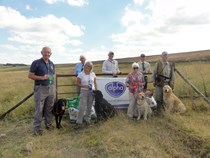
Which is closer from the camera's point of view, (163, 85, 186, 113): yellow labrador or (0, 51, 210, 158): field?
(0, 51, 210, 158): field

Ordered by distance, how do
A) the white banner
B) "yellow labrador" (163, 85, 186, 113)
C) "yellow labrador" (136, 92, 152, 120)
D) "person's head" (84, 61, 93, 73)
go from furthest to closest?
the white banner
"yellow labrador" (163, 85, 186, 113)
"yellow labrador" (136, 92, 152, 120)
"person's head" (84, 61, 93, 73)

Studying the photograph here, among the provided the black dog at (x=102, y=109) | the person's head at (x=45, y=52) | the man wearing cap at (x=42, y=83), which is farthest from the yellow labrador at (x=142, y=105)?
the person's head at (x=45, y=52)

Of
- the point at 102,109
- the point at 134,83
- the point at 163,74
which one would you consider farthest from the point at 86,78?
the point at 163,74

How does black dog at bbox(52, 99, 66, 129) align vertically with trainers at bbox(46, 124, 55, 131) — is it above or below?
above

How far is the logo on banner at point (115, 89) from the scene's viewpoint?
8.98 m

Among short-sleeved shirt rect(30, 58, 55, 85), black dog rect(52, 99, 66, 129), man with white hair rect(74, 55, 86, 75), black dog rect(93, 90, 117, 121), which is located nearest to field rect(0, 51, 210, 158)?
black dog rect(93, 90, 117, 121)

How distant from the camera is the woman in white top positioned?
7275 mm

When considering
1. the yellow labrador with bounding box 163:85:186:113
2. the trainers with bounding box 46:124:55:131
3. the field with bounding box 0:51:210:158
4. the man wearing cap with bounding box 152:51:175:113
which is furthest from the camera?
the man wearing cap with bounding box 152:51:175:113

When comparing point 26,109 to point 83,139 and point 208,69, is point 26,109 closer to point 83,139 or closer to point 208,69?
point 83,139

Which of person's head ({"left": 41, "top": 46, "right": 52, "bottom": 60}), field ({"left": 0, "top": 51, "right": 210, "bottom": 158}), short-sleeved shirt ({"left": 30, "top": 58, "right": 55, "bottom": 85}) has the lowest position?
field ({"left": 0, "top": 51, "right": 210, "bottom": 158})

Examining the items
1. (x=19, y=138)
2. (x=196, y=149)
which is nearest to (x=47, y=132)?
(x=19, y=138)

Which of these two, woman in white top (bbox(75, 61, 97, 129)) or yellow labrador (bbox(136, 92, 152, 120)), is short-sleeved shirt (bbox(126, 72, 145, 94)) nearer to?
yellow labrador (bbox(136, 92, 152, 120))

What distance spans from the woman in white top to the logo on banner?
1483mm

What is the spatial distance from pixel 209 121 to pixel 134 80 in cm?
241
